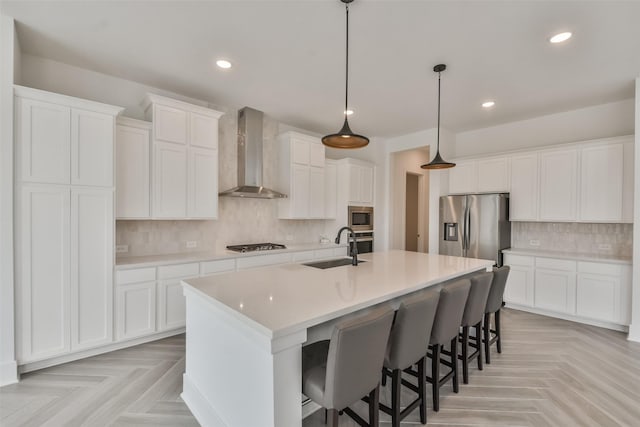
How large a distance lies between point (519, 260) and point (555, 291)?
0.54 meters

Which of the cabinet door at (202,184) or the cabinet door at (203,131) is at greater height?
the cabinet door at (203,131)

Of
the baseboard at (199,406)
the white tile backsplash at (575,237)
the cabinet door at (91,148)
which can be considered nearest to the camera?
the baseboard at (199,406)

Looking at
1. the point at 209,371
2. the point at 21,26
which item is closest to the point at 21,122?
the point at 21,26

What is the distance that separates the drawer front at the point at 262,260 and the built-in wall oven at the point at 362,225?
62.3 inches

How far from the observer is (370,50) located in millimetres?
2648

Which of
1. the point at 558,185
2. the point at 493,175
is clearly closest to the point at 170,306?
the point at 493,175

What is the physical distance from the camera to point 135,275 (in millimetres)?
2887

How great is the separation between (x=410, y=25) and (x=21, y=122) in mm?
3177

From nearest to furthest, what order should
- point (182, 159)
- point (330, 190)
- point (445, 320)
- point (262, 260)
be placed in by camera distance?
point (445, 320) < point (182, 159) < point (262, 260) < point (330, 190)

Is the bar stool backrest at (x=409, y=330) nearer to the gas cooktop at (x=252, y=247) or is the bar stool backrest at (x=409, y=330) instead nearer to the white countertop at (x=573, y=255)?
the gas cooktop at (x=252, y=247)

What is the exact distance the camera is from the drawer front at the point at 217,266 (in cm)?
331

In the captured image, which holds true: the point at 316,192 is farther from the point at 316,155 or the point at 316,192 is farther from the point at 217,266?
the point at 217,266

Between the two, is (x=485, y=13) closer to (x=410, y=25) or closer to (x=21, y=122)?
(x=410, y=25)

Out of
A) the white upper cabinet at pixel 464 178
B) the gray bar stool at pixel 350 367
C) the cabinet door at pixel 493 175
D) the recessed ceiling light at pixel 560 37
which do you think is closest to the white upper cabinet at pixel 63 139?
the gray bar stool at pixel 350 367
